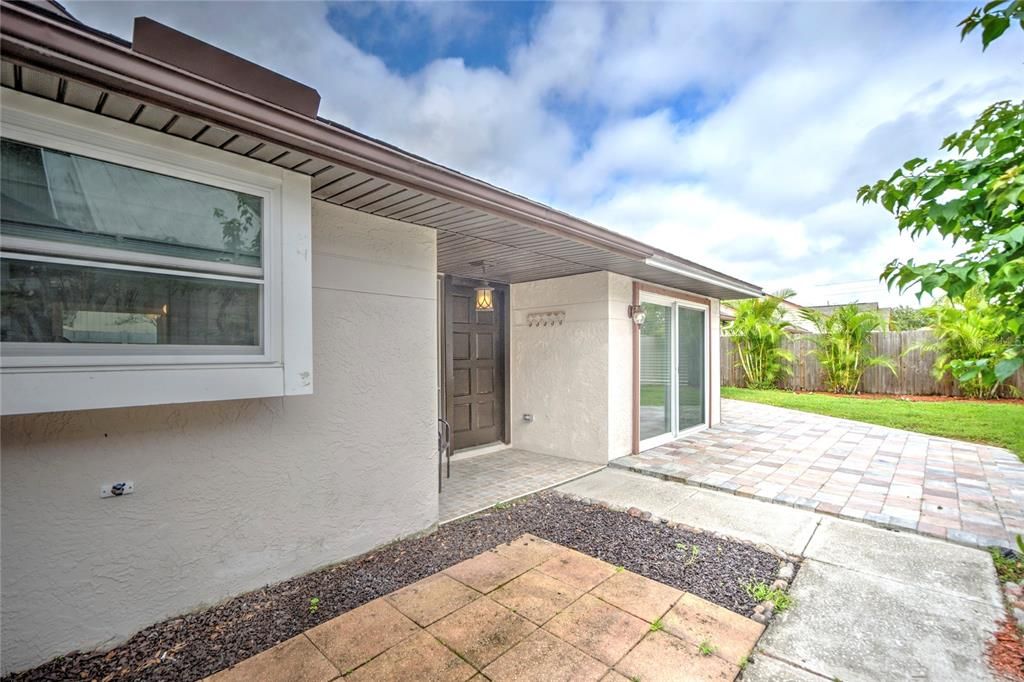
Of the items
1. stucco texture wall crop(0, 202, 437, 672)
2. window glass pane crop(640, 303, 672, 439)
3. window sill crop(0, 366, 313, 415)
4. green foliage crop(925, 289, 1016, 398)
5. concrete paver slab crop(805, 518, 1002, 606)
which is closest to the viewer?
window sill crop(0, 366, 313, 415)

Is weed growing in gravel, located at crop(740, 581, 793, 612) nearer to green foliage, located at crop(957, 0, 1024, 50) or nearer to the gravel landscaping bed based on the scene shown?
the gravel landscaping bed

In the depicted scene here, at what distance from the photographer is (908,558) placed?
10.6 feet

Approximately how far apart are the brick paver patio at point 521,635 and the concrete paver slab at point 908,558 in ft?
4.74

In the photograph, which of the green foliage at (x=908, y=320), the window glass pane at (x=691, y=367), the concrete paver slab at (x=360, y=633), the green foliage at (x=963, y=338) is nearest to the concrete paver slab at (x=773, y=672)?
the concrete paver slab at (x=360, y=633)

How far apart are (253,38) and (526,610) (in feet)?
23.6

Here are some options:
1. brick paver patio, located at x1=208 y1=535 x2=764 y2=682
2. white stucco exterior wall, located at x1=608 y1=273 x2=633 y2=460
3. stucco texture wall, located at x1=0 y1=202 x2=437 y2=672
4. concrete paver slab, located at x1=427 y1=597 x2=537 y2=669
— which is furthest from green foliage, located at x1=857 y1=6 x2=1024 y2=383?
white stucco exterior wall, located at x1=608 y1=273 x2=633 y2=460

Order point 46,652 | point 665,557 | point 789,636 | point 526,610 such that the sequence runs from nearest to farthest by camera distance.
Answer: point 46,652, point 789,636, point 526,610, point 665,557

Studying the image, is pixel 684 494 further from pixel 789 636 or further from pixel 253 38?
pixel 253 38

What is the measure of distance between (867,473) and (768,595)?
3.84 m

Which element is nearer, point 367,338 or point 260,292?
point 260,292

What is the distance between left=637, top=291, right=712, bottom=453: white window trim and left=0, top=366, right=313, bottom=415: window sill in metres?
5.20

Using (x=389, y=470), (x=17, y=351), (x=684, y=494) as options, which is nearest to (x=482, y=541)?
(x=389, y=470)

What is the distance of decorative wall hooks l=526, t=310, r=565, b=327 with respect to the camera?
6.44 m

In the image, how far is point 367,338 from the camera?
3.46 m
